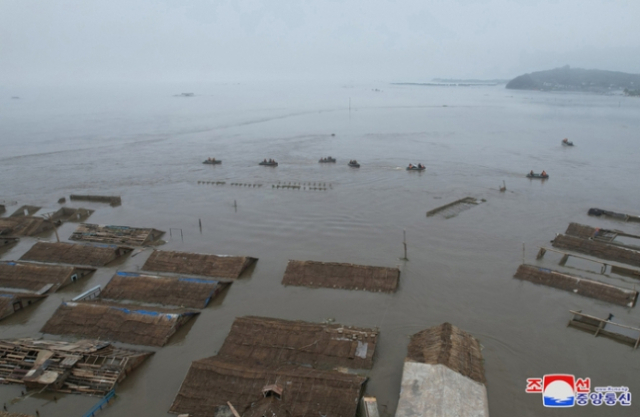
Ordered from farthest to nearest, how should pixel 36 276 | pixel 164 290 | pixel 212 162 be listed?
pixel 212 162 → pixel 36 276 → pixel 164 290


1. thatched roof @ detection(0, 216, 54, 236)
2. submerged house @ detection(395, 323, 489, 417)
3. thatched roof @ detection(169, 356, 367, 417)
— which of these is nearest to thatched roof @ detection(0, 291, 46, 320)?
thatched roof @ detection(0, 216, 54, 236)

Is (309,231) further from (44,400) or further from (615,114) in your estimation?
(615,114)

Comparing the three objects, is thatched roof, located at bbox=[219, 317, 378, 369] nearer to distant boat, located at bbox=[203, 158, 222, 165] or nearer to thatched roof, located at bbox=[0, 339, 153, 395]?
thatched roof, located at bbox=[0, 339, 153, 395]

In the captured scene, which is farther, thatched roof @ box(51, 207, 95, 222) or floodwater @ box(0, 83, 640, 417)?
thatched roof @ box(51, 207, 95, 222)

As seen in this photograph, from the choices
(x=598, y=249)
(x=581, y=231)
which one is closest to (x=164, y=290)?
(x=598, y=249)

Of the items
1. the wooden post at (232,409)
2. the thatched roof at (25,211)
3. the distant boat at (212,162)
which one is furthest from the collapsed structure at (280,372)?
the distant boat at (212,162)

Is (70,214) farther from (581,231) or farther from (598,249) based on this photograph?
(598,249)

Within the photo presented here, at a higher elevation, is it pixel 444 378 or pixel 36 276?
pixel 36 276
